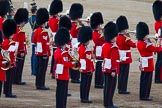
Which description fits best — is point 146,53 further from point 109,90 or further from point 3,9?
point 3,9

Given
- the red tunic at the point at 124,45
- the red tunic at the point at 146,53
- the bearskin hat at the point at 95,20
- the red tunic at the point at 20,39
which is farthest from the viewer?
the bearskin hat at the point at 95,20

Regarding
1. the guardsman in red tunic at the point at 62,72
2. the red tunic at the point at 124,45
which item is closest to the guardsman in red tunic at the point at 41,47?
the red tunic at the point at 124,45

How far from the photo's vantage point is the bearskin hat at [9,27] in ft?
56.6

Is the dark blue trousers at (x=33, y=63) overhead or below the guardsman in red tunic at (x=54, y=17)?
below

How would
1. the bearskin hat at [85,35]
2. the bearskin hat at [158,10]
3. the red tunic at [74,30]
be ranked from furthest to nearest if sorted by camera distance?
the bearskin hat at [158,10]
the red tunic at [74,30]
the bearskin hat at [85,35]

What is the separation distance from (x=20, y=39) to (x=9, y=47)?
1315 millimetres

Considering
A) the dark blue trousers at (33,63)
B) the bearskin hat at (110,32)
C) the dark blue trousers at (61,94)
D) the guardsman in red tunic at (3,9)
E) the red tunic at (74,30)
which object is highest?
the guardsman in red tunic at (3,9)

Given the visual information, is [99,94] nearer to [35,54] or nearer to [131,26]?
[35,54]

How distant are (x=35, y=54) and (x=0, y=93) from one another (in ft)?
7.55

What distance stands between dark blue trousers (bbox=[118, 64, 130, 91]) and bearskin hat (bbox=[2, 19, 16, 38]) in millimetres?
2573

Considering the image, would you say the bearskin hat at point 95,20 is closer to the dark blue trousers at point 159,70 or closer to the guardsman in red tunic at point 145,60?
the guardsman in red tunic at point 145,60

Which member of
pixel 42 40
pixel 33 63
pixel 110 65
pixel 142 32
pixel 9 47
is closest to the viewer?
pixel 110 65

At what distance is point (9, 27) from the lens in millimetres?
17312

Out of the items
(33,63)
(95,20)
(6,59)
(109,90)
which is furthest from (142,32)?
(33,63)
